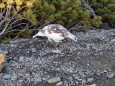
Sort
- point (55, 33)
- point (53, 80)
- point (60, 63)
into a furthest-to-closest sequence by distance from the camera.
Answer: point (55, 33) → point (60, 63) → point (53, 80)

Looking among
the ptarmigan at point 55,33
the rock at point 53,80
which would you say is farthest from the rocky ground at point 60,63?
the ptarmigan at point 55,33

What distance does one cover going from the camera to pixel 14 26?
5344 millimetres

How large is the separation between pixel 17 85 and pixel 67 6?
265 centimetres

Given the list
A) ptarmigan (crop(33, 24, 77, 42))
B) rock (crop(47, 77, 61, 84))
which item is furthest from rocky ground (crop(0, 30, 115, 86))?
ptarmigan (crop(33, 24, 77, 42))

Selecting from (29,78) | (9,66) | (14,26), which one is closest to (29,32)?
(14,26)

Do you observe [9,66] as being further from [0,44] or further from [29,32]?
[29,32]

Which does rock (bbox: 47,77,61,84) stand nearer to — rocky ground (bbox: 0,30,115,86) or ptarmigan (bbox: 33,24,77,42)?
rocky ground (bbox: 0,30,115,86)

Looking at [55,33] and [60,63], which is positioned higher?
[55,33]

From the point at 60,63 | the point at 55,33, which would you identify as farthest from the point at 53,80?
the point at 55,33

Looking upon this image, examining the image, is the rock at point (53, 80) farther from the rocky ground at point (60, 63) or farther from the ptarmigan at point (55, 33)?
the ptarmigan at point (55, 33)

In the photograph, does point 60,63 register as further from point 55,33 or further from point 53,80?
point 55,33

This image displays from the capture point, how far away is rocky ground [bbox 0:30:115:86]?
12.4 feet

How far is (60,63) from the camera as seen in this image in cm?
428

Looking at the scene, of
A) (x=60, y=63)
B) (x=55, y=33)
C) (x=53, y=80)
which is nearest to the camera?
(x=53, y=80)
